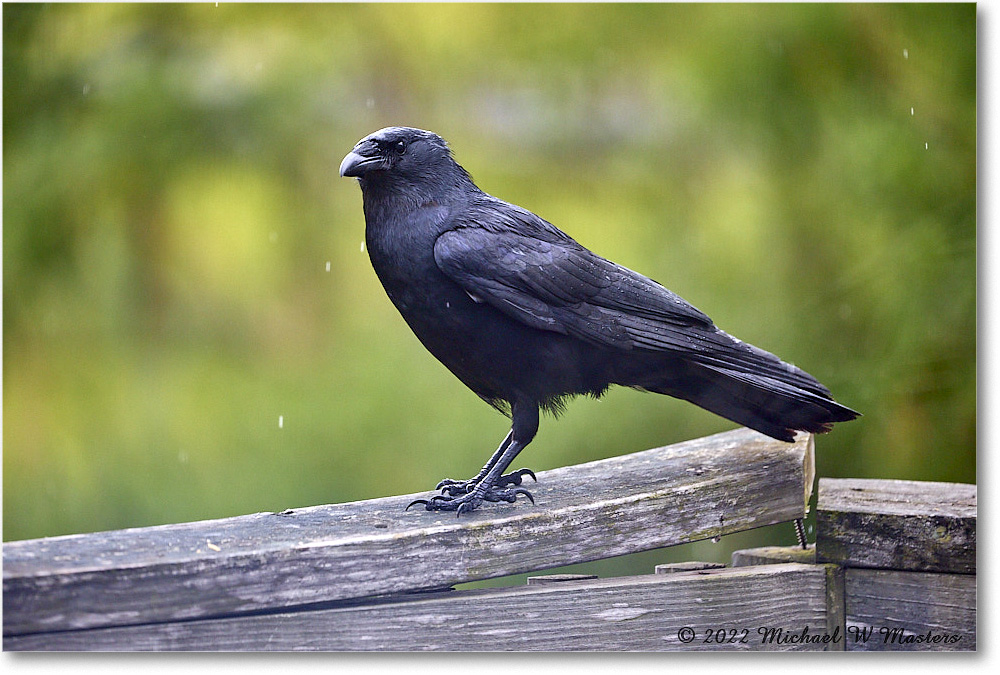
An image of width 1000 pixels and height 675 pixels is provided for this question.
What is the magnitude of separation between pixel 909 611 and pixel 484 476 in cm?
108

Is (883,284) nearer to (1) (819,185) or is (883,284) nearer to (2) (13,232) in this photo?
(1) (819,185)

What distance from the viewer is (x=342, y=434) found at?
8.09 ft

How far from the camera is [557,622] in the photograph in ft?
7.04

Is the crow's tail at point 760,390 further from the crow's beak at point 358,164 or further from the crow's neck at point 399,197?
the crow's beak at point 358,164

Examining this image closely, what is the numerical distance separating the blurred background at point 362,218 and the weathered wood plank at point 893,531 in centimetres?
23

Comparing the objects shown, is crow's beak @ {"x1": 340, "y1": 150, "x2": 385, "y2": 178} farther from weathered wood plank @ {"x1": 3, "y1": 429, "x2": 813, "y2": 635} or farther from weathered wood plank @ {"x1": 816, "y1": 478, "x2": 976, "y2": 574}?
weathered wood plank @ {"x1": 816, "y1": 478, "x2": 976, "y2": 574}

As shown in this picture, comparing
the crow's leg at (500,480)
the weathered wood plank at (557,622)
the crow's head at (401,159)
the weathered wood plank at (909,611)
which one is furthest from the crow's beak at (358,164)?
the weathered wood plank at (909,611)

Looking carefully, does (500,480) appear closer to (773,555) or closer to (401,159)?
(773,555)

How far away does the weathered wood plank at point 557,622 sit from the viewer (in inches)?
77.6

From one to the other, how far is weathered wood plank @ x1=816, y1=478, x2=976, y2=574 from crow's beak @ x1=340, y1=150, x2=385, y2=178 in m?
1.34

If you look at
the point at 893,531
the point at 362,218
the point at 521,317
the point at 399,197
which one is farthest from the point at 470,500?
the point at 893,531

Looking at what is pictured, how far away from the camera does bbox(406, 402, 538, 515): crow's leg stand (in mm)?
2127

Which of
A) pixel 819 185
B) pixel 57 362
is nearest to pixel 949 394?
pixel 819 185

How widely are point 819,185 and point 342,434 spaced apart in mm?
1472
